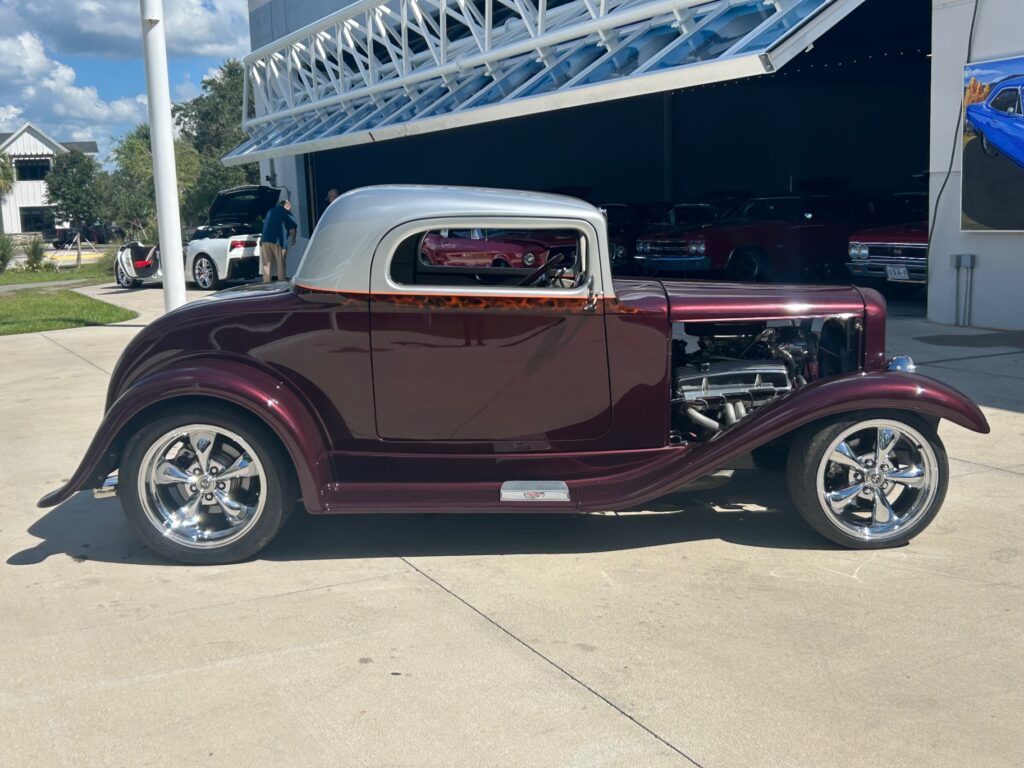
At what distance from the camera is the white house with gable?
253 feet

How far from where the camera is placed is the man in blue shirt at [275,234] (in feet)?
59.8

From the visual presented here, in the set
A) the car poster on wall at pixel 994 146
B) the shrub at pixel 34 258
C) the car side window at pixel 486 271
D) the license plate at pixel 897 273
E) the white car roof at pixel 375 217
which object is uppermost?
the car poster on wall at pixel 994 146

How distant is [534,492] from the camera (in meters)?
5.05

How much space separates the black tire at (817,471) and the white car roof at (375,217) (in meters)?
1.45

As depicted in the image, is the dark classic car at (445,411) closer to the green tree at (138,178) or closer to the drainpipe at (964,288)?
the drainpipe at (964,288)

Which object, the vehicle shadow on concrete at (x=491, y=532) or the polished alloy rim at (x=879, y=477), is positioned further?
the vehicle shadow on concrete at (x=491, y=532)

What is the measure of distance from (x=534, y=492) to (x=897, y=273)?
35.4 ft

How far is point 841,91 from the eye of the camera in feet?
98.1

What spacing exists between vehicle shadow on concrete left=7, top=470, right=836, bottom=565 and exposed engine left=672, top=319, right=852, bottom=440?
544 mm

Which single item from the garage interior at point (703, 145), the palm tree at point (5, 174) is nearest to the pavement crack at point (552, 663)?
the garage interior at point (703, 145)

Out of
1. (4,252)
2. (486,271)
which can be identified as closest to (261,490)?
(486,271)

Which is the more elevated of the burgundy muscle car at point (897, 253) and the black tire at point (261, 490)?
the burgundy muscle car at point (897, 253)

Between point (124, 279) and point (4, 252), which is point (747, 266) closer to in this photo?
point (124, 279)

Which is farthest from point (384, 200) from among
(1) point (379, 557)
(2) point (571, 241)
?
(2) point (571, 241)
